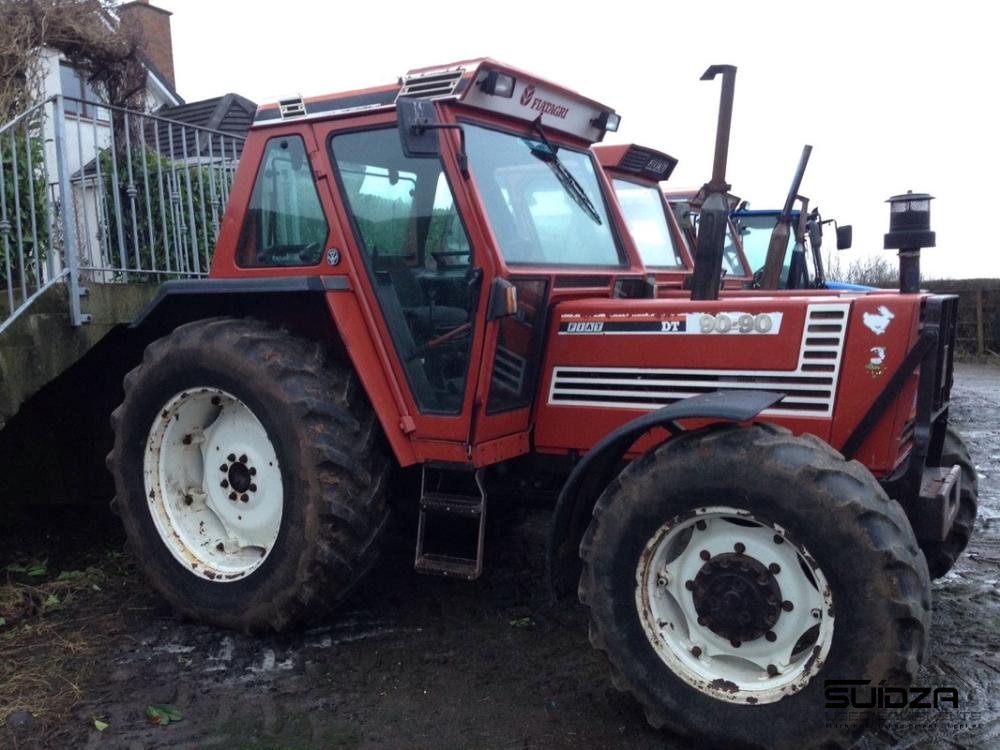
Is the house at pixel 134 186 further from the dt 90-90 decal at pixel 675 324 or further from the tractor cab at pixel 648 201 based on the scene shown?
the dt 90-90 decal at pixel 675 324

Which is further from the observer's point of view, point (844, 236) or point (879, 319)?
point (844, 236)

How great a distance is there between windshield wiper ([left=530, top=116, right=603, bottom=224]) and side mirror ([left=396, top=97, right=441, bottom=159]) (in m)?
0.73

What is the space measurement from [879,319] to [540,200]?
1.55 metres

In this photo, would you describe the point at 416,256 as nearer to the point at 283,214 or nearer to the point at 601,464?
the point at 283,214

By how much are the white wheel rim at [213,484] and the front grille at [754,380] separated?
1.43m

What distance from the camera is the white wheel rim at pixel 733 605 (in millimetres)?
2957

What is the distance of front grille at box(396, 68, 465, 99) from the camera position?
372 centimetres

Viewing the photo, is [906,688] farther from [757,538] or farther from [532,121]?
[532,121]

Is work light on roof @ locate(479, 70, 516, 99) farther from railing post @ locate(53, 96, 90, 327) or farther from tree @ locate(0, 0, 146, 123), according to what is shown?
tree @ locate(0, 0, 146, 123)

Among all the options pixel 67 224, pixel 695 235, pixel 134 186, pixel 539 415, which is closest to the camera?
pixel 539 415

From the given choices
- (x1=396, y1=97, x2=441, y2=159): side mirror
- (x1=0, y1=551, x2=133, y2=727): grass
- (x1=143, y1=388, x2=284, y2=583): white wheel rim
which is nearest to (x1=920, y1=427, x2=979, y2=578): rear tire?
(x1=396, y1=97, x2=441, y2=159): side mirror

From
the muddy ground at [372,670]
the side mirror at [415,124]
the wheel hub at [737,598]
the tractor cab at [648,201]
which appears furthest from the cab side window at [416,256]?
the tractor cab at [648,201]

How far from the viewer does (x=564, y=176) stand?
13.9 ft

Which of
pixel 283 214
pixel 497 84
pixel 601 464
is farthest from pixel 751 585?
pixel 283 214
